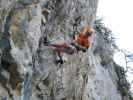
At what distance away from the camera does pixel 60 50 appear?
13891 mm

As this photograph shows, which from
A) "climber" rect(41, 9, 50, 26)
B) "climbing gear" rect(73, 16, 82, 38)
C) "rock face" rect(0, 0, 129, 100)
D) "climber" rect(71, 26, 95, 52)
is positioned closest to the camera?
"rock face" rect(0, 0, 129, 100)

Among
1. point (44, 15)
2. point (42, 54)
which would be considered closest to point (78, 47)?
point (42, 54)

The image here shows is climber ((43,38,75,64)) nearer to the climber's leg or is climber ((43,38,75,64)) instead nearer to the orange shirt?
the climber's leg

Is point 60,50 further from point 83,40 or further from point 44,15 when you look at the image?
point 44,15

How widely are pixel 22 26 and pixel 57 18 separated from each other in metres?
3.41

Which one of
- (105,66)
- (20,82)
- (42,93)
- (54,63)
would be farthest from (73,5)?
(105,66)

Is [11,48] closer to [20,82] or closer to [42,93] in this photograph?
[20,82]

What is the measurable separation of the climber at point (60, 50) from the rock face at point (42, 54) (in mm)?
152

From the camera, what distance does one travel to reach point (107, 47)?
888 inches

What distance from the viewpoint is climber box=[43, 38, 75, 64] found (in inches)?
542

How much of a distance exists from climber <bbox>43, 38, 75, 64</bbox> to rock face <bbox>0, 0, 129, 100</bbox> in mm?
152

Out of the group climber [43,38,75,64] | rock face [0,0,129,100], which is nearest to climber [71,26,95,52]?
climber [43,38,75,64]

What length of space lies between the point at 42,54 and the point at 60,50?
0.63 m

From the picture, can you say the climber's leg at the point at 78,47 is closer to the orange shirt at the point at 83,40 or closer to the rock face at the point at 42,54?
the orange shirt at the point at 83,40
